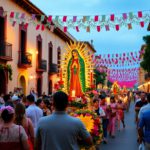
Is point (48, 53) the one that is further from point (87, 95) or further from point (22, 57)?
point (87, 95)

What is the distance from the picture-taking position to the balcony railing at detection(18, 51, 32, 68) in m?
26.6

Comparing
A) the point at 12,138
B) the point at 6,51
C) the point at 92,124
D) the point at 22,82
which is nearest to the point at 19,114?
the point at 12,138

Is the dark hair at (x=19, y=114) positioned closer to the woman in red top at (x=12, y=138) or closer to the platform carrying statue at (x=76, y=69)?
the woman in red top at (x=12, y=138)

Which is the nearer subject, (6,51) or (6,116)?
(6,116)

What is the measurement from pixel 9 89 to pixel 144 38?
20.4m

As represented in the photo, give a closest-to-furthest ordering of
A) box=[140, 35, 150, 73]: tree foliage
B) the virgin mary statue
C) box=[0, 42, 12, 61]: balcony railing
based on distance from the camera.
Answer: the virgin mary statue
box=[0, 42, 12, 61]: balcony railing
box=[140, 35, 150, 73]: tree foliage

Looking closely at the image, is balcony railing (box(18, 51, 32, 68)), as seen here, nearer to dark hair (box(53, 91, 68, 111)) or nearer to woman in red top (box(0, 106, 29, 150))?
woman in red top (box(0, 106, 29, 150))

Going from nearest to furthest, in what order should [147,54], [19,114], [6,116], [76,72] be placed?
[6,116], [19,114], [76,72], [147,54]

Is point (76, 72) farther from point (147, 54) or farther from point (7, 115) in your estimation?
point (147, 54)

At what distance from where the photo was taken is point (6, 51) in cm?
2383

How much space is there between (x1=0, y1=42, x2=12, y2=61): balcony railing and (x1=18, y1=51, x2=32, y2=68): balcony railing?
2192 millimetres

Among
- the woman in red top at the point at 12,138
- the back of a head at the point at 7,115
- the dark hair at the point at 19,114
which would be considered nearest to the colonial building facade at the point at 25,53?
the dark hair at the point at 19,114

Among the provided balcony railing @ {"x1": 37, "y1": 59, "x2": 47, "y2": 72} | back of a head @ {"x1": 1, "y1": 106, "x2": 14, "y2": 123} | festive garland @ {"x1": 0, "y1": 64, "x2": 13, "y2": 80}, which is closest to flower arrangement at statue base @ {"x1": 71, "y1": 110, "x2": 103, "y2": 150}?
back of a head @ {"x1": 1, "y1": 106, "x2": 14, "y2": 123}

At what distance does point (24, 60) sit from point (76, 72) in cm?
1025
